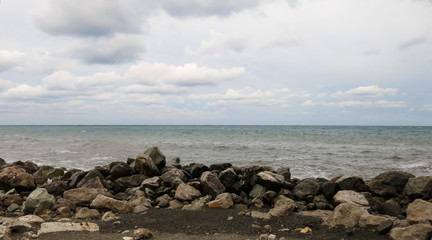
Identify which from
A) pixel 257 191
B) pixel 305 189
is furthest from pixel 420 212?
pixel 257 191

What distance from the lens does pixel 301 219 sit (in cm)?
628

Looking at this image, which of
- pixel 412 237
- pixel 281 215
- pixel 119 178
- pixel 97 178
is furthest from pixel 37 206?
pixel 412 237

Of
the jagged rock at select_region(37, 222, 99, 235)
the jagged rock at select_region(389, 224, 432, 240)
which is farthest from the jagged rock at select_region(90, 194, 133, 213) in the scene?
the jagged rock at select_region(389, 224, 432, 240)

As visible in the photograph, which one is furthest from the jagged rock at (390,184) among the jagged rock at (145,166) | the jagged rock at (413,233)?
the jagged rock at (145,166)

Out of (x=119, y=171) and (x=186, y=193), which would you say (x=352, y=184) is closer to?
(x=186, y=193)

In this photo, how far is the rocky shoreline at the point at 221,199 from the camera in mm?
5797

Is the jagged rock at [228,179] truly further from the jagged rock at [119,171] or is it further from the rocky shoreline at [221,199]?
the jagged rock at [119,171]

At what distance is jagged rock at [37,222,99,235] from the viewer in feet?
18.7

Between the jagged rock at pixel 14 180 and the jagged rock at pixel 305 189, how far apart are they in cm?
827

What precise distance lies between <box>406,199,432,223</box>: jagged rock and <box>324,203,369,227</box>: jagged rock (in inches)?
39.1

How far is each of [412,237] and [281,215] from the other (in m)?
2.45

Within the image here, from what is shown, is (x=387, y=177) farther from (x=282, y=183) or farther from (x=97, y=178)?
(x=97, y=178)

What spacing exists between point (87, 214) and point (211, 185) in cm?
320

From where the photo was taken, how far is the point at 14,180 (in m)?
9.14
